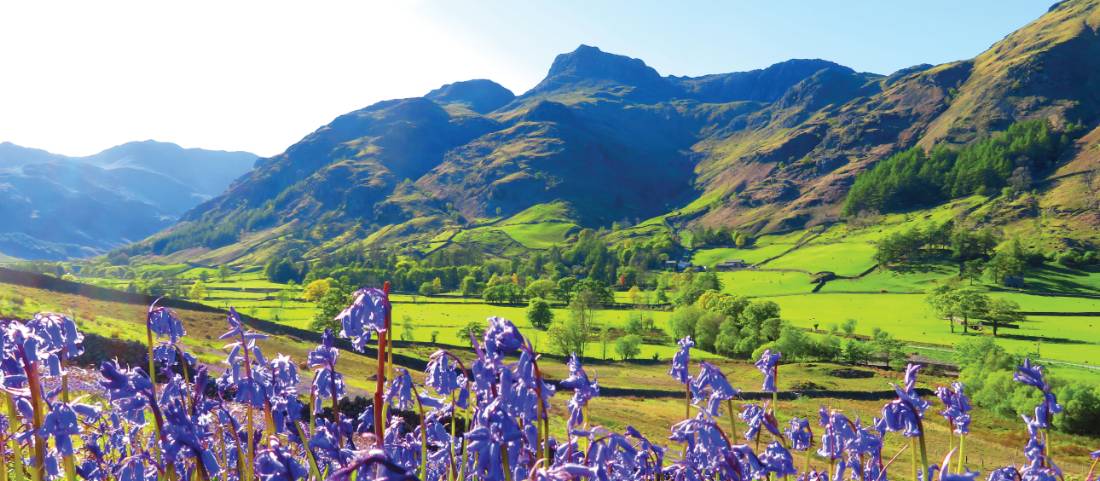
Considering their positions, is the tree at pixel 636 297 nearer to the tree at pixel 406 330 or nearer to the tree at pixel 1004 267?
the tree at pixel 406 330

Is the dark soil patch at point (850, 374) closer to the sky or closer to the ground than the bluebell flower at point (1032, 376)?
closer to the ground

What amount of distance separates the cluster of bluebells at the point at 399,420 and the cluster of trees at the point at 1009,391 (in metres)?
49.7

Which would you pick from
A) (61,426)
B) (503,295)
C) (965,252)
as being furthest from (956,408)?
(965,252)

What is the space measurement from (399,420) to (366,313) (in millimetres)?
2328

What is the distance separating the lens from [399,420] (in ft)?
17.2

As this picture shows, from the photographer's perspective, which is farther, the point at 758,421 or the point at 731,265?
the point at 731,265

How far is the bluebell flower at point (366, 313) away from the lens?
123 inches

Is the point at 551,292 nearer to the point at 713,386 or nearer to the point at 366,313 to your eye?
the point at 713,386

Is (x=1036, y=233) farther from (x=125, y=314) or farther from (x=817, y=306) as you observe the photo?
(x=125, y=314)

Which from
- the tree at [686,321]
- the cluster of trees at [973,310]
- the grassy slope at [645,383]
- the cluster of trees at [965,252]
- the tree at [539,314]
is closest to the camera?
the grassy slope at [645,383]

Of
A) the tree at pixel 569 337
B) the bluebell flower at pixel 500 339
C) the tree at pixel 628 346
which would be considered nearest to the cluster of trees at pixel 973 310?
the tree at pixel 628 346

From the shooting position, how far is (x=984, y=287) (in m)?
120

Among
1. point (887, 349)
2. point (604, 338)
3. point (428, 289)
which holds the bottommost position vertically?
point (887, 349)

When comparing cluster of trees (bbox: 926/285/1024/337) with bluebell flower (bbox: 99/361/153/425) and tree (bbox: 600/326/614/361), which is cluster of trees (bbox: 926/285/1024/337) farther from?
bluebell flower (bbox: 99/361/153/425)
